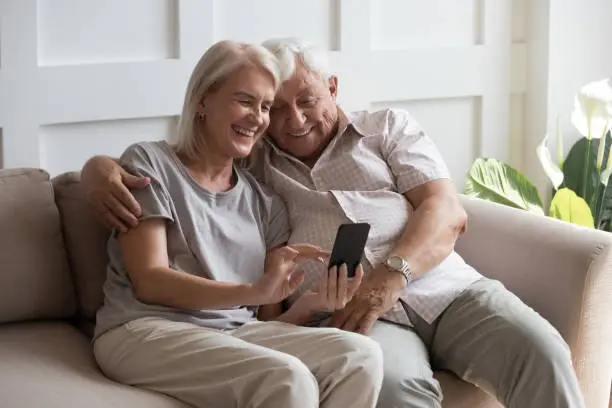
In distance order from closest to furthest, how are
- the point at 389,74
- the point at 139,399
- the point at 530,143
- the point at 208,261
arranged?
the point at 139,399
the point at 208,261
the point at 389,74
the point at 530,143

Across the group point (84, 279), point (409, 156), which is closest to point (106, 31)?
point (84, 279)

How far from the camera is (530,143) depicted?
3.50 m

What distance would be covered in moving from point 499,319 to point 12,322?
103 centimetres

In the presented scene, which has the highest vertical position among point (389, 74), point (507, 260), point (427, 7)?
point (427, 7)

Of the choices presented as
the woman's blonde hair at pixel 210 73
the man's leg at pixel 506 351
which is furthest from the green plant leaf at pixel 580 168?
the woman's blonde hair at pixel 210 73

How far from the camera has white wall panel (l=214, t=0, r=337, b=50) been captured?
9.45 ft

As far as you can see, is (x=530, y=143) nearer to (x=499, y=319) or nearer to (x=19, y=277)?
(x=499, y=319)

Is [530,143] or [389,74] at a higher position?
[389,74]

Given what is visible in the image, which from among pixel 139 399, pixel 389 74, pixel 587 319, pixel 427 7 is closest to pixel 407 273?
pixel 587 319

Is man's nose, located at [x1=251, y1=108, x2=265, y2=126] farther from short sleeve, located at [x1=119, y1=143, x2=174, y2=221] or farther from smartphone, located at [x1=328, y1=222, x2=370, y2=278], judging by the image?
smartphone, located at [x1=328, y1=222, x2=370, y2=278]

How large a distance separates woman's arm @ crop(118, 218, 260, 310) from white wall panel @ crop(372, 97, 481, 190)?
139 centimetres

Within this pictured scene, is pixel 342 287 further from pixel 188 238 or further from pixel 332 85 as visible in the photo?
pixel 332 85

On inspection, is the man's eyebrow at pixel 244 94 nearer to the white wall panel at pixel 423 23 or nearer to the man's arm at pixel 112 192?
the man's arm at pixel 112 192

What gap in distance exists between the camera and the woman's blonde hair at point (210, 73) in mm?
2195
